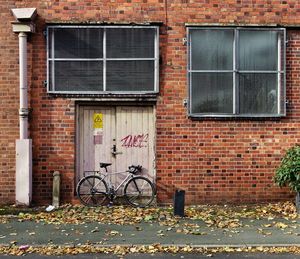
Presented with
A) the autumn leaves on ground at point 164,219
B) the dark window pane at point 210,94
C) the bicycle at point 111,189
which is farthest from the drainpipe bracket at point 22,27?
the autumn leaves on ground at point 164,219

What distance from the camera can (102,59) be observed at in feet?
37.8

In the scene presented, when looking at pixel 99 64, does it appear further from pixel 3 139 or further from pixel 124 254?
pixel 124 254

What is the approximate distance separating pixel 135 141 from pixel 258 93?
311 cm

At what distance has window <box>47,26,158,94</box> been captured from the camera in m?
11.5

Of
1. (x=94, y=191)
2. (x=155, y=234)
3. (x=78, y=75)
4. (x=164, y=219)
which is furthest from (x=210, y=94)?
(x=155, y=234)

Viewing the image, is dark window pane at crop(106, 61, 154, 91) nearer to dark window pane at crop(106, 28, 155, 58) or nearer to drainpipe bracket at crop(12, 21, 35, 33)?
dark window pane at crop(106, 28, 155, 58)

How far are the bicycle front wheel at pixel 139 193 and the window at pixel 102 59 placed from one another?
7.11 ft

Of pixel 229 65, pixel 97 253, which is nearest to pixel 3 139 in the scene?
pixel 97 253

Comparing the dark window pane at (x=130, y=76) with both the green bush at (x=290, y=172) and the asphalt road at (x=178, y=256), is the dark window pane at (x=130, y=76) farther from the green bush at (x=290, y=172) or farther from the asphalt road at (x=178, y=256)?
the asphalt road at (x=178, y=256)

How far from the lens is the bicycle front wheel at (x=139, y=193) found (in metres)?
11.5

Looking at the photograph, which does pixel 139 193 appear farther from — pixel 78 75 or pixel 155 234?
pixel 78 75

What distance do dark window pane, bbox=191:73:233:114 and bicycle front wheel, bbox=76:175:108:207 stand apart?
2.77 metres

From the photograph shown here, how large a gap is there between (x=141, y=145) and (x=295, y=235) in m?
4.35

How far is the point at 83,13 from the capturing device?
1150 centimetres
